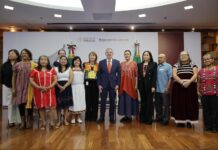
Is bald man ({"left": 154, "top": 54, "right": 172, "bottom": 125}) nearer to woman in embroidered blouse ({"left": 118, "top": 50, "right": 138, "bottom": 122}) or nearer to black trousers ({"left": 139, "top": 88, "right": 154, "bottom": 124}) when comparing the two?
black trousers ({"left": 139, "top": 88, "right": 154, "bottom": 124})

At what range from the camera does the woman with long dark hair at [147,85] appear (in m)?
4.67

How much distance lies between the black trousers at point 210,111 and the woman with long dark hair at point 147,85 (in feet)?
3.32

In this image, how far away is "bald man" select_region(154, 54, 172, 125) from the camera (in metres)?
4.71

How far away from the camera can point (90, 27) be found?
28.2 feet

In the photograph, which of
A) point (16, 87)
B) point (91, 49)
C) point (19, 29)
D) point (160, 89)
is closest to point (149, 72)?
point (160, 89)

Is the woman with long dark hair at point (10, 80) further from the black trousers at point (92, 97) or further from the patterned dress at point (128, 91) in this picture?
the patterned dress at point (128, 91)

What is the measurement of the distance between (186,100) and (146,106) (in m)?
0.82

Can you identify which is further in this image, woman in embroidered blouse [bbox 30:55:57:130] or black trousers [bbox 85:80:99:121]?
black trousers [bbox 85:80:99:121]

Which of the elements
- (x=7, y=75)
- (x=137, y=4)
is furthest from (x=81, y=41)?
(x=7, y=75)

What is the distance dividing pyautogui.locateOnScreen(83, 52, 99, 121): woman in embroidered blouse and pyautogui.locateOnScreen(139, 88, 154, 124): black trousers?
2.96 ft

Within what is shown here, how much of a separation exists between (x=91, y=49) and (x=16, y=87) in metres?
4.37

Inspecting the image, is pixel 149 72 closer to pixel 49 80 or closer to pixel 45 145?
pixel 49 80

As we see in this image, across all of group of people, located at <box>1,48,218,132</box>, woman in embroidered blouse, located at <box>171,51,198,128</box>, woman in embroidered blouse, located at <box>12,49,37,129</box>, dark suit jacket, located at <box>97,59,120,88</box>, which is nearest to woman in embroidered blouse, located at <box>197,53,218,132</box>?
group of people, located at <box>1,48,218,132</box>

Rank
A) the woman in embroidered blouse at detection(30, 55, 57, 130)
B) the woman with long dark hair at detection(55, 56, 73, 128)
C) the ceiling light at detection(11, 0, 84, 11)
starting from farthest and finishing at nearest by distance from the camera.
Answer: the ceiling light at detection(11, 0, 84, 11) < the woman with long dark hair at detection(55, 56, 73, 128) < the woman in embroidered blouse at detection(30, 55, 57, 130)
